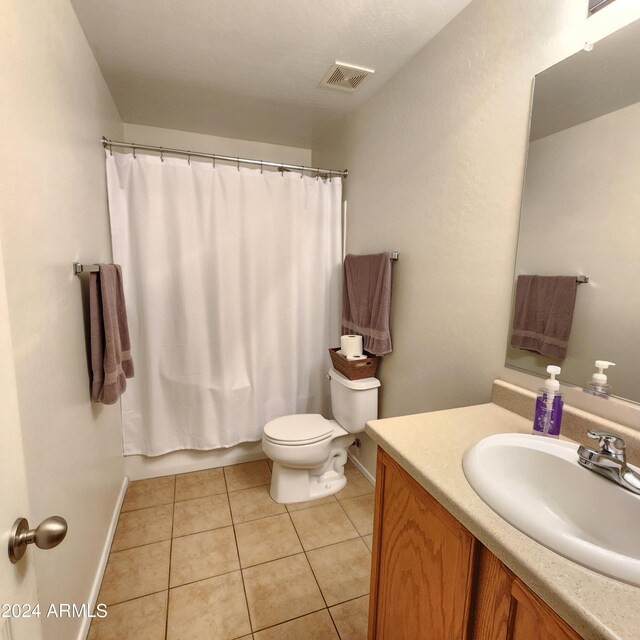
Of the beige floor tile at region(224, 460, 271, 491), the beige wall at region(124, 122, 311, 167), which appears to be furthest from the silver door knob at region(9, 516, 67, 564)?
the beige wall at region(124, 122, 311, 167)

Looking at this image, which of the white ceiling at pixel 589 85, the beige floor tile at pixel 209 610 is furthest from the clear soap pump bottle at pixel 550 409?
the beige floor tile at pixel 209 610

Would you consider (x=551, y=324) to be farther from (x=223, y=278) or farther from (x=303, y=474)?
(x=223, y=278)

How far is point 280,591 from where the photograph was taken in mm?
1460

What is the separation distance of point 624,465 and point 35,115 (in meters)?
1.77

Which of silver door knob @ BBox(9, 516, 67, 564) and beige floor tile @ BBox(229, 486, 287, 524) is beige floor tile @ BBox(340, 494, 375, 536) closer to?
beige floor tile @ BBox(229, 486, 287, 524)

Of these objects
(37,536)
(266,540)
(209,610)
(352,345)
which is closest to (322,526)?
(266,540)

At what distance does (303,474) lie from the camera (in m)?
2.02

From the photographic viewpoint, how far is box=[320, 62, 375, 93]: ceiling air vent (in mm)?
1706

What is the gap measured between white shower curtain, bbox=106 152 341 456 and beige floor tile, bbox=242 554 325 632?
913mm

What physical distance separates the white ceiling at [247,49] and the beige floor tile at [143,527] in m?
2.35

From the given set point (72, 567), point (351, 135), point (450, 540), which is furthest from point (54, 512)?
point (351, 135)

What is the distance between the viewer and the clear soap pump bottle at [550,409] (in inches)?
37.5

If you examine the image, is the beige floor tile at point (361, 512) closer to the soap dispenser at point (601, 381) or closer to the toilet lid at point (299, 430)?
the toilet lid at point (299, 430)

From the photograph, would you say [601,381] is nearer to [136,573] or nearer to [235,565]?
[235,565]
